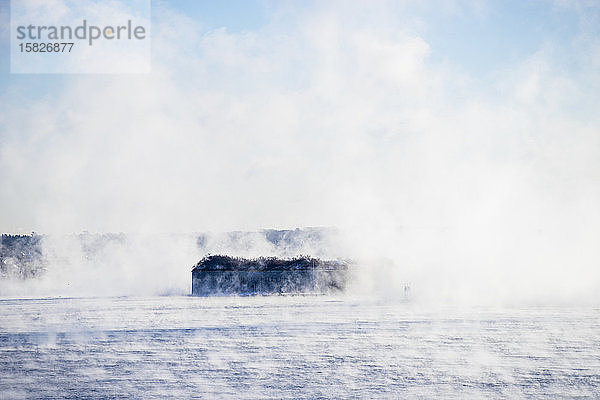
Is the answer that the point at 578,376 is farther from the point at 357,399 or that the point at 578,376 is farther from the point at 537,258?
the point at 537,258

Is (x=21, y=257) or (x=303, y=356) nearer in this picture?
(x=303, y=356)

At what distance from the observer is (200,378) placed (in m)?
12.9

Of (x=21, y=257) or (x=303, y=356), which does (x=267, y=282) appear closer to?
(x=303, y=356)

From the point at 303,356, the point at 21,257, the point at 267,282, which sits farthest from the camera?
the point at 21,257

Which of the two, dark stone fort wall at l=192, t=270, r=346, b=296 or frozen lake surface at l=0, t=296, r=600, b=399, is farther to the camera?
dark stone fort wall at l=192, t=270, r=346, b=296

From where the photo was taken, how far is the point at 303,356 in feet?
50.8

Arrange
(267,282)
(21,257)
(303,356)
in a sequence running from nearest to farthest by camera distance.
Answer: (303,356) → (267,282) → (21,257)

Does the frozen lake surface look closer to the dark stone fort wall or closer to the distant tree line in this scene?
the dark stone fort wall

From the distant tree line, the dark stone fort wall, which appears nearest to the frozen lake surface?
the dark stone fort wall

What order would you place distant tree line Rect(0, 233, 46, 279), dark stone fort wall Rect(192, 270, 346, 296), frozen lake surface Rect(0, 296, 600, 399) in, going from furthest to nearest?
distant tree line Rect(0, 233, 46, 279) → dark stone fort wall Rect(192, 270, 346, 296) → frozen lake surface Rect(0, 296, 600, 399)

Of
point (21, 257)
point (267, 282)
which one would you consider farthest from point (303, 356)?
point (21, 257)

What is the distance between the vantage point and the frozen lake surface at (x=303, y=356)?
11977 millimetres

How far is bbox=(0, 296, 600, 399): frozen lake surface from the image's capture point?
39.3 feet

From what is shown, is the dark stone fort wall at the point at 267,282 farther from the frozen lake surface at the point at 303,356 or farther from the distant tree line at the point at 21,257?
the distant tree line at the point at 21,257
